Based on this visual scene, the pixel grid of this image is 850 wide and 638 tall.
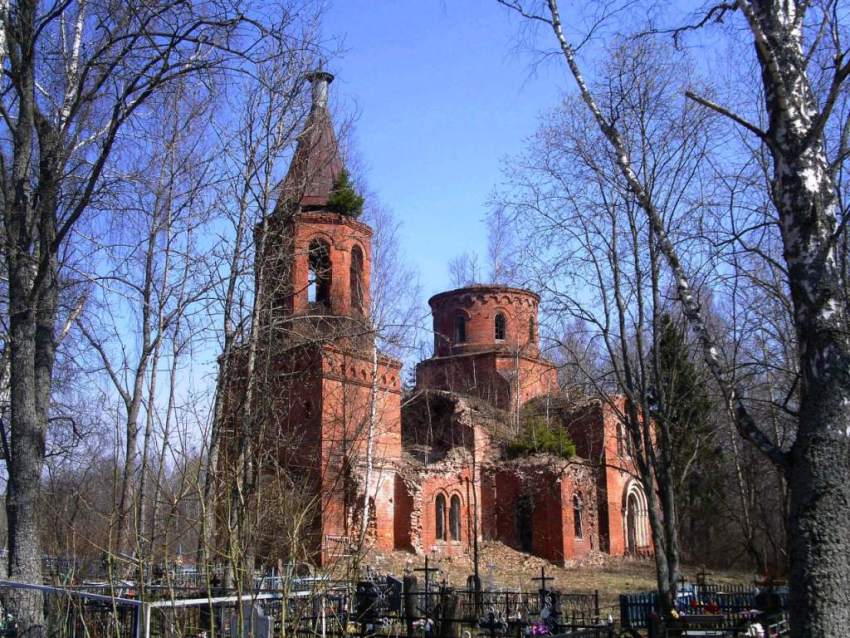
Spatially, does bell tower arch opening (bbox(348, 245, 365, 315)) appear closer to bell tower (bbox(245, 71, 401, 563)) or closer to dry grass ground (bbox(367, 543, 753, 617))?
bell tower (bbox(245, 71, 401, 563))

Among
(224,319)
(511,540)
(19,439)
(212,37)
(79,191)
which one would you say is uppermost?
(212,37)

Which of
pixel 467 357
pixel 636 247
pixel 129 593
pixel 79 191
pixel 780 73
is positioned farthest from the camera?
pixel 467 357

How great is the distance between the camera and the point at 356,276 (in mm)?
24188

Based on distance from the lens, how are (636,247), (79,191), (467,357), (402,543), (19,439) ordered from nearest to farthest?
(19,439)
(79,191)
(636,247)
(402,543)
(467,357)

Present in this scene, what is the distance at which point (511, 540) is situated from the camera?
32.2 m

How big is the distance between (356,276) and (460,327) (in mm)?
15033

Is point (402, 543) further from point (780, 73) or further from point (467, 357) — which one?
point (780, 73)

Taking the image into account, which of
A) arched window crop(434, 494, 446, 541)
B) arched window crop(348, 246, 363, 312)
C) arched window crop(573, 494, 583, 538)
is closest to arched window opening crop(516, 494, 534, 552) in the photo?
arched window crop(573, 494, 583, 538)

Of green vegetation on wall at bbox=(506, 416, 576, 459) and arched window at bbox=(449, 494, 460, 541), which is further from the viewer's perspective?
green vegetation on wall at bbox=(506, 416, 576, 459)

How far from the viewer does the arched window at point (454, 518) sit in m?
29.7

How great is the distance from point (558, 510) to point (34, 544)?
82.9 ft

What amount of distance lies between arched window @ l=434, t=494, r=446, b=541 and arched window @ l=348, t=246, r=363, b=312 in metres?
9.06

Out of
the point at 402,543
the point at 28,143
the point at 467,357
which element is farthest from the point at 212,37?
the point at 467,357

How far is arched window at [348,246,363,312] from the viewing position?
925 inches
